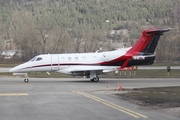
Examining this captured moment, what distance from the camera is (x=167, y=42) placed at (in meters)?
98.9

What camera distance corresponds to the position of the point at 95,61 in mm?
36969

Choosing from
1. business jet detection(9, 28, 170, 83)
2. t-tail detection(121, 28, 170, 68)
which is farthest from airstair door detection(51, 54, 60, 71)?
t-tail detection(121, 28, 170, 68)

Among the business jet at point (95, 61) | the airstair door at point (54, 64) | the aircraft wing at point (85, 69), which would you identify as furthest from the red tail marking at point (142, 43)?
the airstair door at point (54, 64)

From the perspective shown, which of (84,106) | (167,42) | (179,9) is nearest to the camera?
(84,106)

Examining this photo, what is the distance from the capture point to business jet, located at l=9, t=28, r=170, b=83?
36375 mm

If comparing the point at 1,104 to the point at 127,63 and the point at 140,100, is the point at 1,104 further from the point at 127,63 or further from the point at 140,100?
the point at 127,63

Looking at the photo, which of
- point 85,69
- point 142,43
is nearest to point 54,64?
point 85,69

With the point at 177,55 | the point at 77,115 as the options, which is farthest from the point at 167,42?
the point at 77,115

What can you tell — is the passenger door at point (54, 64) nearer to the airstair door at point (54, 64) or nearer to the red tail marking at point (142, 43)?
the airstair door at point (54, 64)

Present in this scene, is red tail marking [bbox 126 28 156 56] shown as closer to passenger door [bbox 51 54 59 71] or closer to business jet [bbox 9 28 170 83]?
business jet [bbox 9 28 170 83]

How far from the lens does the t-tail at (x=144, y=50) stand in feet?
120

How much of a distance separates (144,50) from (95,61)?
15.6ft

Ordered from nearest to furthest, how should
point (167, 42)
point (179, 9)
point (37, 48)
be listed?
point (37, 48) → point (167, 42) → point (179, 9)

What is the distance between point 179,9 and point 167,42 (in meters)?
59.8
